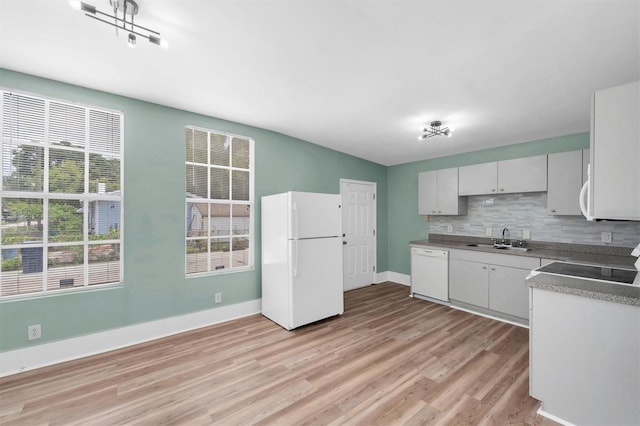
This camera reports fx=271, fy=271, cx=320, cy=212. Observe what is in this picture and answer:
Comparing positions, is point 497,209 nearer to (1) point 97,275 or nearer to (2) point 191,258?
(2) point 191,258

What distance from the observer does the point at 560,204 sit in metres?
3.37

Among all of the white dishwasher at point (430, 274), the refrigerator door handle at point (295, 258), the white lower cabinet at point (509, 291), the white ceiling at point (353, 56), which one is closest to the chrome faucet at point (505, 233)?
the white lower cabinet at point (509, 291)

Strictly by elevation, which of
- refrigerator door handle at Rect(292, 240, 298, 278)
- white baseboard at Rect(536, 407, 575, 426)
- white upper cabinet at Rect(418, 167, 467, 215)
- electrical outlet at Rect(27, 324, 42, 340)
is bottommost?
white baseboard at Rect(536, 407, 575, 426)

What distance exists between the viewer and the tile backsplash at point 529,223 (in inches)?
127

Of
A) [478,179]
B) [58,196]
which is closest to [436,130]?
[478,179]

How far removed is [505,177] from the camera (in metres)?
3.82

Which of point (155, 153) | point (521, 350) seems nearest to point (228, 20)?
point (155, 153)

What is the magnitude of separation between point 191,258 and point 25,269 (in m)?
1.35

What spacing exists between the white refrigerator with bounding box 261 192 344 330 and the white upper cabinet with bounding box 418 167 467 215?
1.92 m

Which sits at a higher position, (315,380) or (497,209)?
(497,209)

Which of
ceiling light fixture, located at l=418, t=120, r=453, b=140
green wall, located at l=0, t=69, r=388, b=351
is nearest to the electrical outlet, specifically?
green wall, located at l=0, t=69, r=388, b=351

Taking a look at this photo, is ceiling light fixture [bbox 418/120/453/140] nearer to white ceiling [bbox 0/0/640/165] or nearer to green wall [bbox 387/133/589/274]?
white ceiling [bbox 0/0/640/165]

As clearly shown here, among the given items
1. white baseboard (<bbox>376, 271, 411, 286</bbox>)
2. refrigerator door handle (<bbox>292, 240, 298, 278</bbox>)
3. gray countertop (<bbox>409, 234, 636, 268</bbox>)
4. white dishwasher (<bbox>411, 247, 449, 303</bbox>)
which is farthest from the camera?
white baseboard (<bbox>376, 271, 411, 286</bbox>)

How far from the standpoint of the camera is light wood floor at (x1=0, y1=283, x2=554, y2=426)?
6.05 ft
